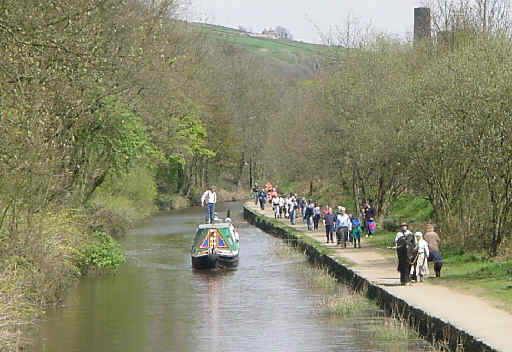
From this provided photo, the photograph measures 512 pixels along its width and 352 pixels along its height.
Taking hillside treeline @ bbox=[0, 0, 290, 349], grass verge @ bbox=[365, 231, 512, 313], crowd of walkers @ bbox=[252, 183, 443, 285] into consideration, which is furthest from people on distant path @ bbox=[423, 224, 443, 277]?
hillside treeline @ bbox=[0, 0, 290, 349]

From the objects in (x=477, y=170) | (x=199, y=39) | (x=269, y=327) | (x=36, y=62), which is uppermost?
(x=199, y=39)

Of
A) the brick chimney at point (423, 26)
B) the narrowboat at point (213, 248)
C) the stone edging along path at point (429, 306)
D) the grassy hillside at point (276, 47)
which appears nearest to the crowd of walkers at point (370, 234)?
the stone edging along path at point (429, 306)

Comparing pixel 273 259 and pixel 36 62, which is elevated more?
pixel 36 62

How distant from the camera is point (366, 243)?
119ft

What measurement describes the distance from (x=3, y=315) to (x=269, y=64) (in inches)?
4470

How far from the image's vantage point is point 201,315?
2345 centimetres

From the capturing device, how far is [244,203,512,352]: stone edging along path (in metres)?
15.8

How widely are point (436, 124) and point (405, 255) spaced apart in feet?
23.0

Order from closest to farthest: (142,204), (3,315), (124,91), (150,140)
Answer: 1. (3,315)
2. (124,91)
3. (150,140)
4. (142,204)

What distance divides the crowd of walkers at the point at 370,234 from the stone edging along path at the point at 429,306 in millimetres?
530

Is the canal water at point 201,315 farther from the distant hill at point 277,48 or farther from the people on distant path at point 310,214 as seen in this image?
the distant hill at point 277,48

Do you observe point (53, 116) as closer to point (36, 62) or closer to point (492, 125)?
point (36, 62)

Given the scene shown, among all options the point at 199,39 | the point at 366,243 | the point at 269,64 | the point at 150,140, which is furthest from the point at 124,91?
the point at 269,64

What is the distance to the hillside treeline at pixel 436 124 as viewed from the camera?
25.7m
